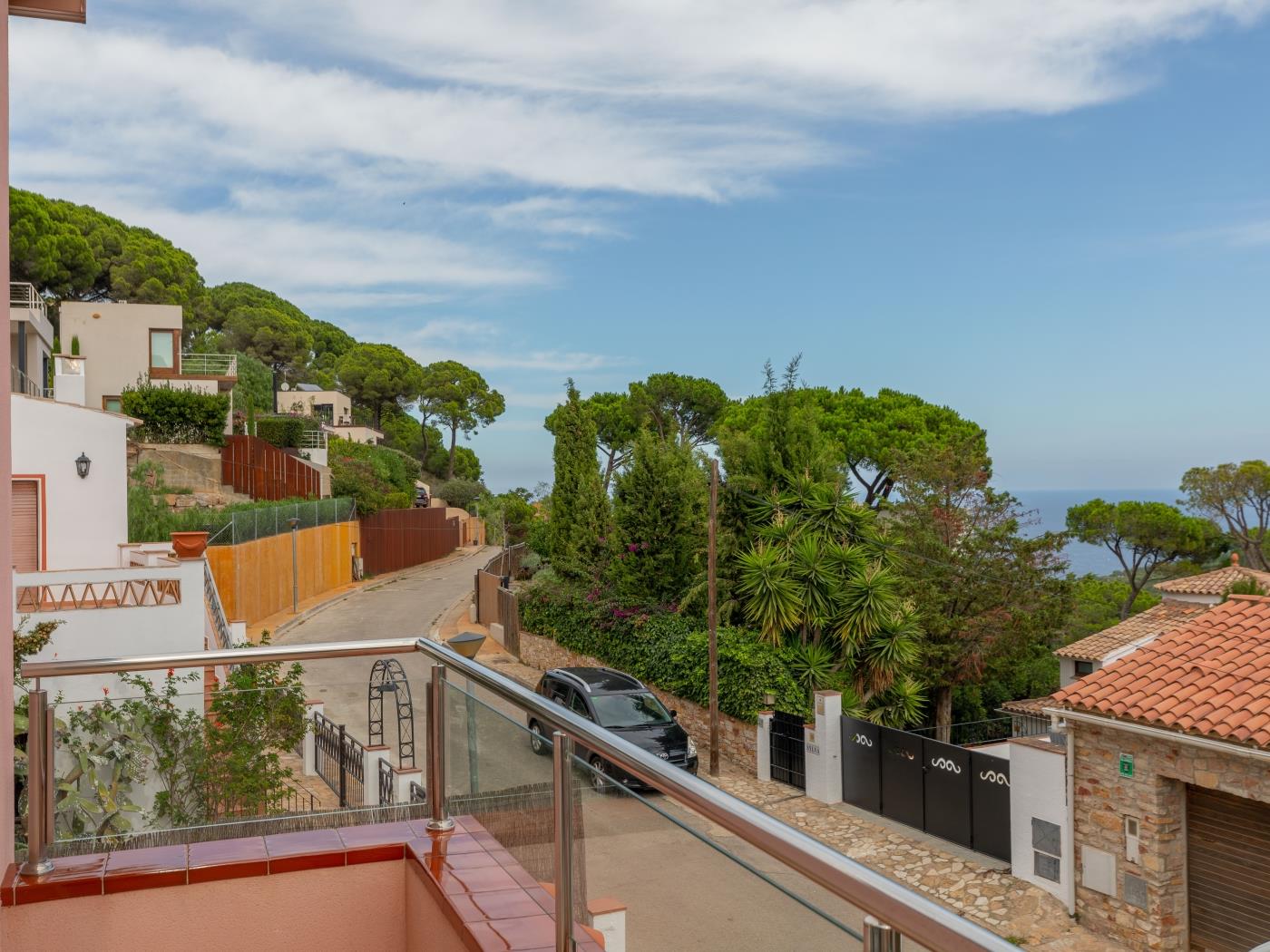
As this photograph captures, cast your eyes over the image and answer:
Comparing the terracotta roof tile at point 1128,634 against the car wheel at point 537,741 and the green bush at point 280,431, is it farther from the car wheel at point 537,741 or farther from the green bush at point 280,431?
the green bush at point 280,431

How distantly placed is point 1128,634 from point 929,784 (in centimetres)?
1238

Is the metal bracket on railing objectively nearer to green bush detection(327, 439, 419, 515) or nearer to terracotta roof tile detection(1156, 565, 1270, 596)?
terracotta roof tile detection(1156, 565, 1270, 596)

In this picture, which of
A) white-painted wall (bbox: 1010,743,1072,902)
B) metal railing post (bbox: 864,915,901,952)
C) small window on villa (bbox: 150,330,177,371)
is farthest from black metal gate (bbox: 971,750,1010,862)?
small window on villa (bbox: 150,330,177,371)

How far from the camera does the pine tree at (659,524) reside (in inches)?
822

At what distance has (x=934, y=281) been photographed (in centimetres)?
6006

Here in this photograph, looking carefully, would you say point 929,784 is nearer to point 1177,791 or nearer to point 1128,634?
point 1177,791

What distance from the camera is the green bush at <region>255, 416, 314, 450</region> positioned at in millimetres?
36594

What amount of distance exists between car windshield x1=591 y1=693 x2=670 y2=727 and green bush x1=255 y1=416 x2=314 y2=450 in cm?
2559

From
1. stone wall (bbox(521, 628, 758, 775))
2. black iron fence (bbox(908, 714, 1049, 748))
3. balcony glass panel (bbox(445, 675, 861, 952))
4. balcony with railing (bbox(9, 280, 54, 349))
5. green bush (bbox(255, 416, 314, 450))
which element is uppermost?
balcony with railing (bbox(9, 280, 54, 349))


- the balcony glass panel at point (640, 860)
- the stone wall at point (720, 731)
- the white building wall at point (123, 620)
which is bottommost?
the stone wall at point (720, 731)

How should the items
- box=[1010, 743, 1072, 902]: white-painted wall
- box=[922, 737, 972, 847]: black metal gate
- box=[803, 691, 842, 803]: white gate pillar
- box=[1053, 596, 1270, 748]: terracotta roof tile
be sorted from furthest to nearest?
box=[803, 691, 842, 803]: white gate pillar < box=[922, 737, 972, 847]: black metal gate < box=[1010, 743, 1072, 902]: white-painted wall < box=[1053, 596, 1270, 748]: terracotta roof tile

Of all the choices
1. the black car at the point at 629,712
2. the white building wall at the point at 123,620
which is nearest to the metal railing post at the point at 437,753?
the white building wall at the point at 123,620

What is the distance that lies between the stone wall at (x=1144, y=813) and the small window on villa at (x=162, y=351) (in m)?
32.1

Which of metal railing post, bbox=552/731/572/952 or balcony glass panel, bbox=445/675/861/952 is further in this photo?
metal railing post, bbox=552/731/572/952
